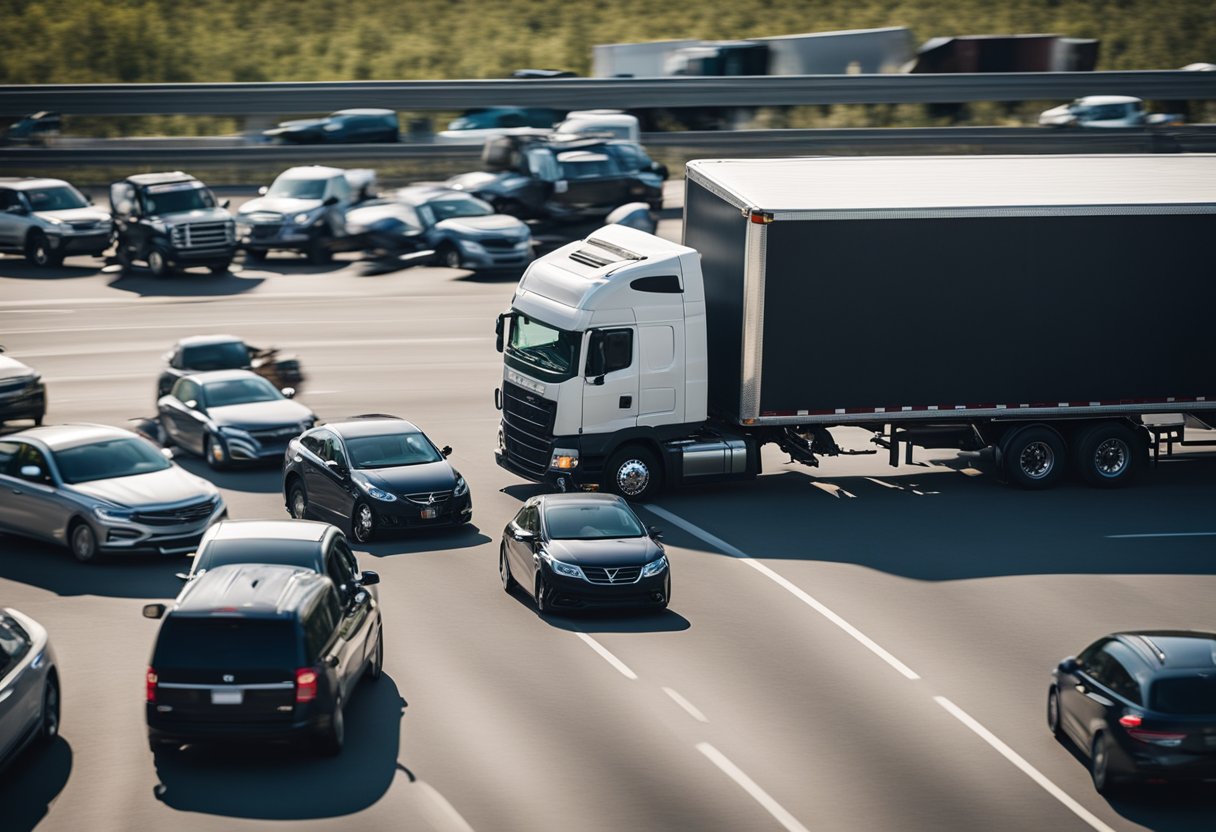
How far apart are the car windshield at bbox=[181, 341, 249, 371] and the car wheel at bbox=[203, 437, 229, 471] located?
2.88 metres

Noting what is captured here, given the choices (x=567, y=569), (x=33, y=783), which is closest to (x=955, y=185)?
(x=567, y=569)

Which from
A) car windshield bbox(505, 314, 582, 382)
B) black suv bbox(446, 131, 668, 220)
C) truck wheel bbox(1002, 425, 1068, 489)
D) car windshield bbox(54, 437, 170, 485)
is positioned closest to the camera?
car windshield bbox(54, 437, 170, 485)

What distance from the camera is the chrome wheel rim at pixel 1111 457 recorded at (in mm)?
24250

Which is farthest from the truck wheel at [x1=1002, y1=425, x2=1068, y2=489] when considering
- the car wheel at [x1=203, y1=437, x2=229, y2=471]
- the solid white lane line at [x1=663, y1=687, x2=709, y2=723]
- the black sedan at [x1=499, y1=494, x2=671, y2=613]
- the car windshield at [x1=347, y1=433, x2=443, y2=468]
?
the car wheel at [x1=203, y1=437, x2=229, y2=471]

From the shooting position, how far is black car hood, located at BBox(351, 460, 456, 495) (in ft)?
69.6

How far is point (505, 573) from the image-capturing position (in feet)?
63.8

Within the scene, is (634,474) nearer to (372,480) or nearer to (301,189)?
(372,480)

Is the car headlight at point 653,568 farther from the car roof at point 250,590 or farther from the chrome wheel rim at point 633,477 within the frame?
the chrome wheel rim at point 633,477

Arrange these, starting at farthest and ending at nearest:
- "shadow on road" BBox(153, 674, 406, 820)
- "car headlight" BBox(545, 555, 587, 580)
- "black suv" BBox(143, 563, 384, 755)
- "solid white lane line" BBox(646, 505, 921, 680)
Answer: "car headlight" BBox(545, 555, 587, 580) → "solid white lane line" BBox(646, 505, 921, 680) → "black suv" BBox(143, 563, 384, 755) → "shadow on road" BBox(153, 674, 406, 820)

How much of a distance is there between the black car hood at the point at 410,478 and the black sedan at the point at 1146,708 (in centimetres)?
959

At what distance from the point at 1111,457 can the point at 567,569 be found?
405 inches

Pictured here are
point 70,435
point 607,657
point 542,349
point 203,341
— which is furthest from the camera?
point 203,341

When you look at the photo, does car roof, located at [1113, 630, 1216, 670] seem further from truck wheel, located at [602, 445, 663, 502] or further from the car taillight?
truck wheel, located at [602, 445, 663, 502]

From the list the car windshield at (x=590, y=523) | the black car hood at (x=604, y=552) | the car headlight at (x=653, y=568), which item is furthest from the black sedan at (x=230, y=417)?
the car headlight at (x=653, y=568)
